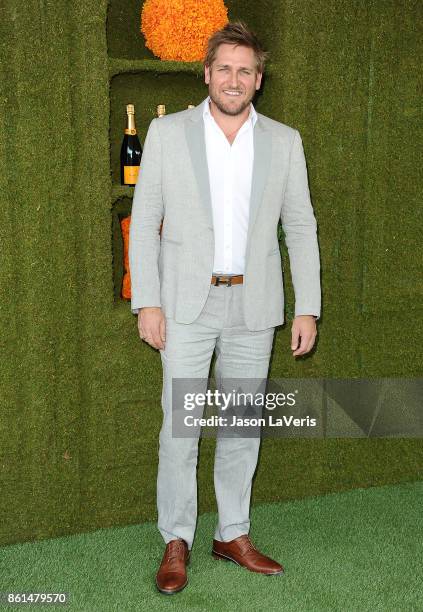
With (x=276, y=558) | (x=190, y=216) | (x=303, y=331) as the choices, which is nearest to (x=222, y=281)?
(x=190, y=216)

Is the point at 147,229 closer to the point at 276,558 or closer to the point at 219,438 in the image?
the point at 219,438

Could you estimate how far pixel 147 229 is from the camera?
8.21ft

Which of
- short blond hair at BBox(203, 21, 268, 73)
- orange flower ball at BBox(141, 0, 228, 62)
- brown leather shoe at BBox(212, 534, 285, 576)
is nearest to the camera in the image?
short blond hair at BBox(203, 21, 268, 73)

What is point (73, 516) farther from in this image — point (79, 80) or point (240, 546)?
point (79, 80)

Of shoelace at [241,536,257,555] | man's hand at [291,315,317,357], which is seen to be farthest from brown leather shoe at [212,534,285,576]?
man's hand at [291,315,317,357]

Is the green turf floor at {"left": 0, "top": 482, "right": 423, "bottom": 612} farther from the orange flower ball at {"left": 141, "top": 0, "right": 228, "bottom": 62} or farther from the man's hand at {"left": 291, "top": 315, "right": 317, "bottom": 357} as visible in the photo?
the orange flower ball at {"left": 141, "top": 0, "right": 228, "bottom": 62}

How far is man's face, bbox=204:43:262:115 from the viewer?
2428 millimetres

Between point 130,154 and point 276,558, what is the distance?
1719 mm

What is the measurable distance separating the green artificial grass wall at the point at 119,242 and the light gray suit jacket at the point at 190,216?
0.45m

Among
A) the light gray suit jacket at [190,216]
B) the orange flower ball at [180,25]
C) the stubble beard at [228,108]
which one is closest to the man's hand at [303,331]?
the light gray suit jacket at [190,216]

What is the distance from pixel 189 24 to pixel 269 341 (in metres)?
1.27

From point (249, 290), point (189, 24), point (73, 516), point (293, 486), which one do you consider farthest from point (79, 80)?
point (293, 486)

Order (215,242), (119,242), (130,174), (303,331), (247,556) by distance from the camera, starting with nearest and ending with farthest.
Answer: (215,242), (303,331), (247,556), (130,174), (119,242)

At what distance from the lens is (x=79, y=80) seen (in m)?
2.79
